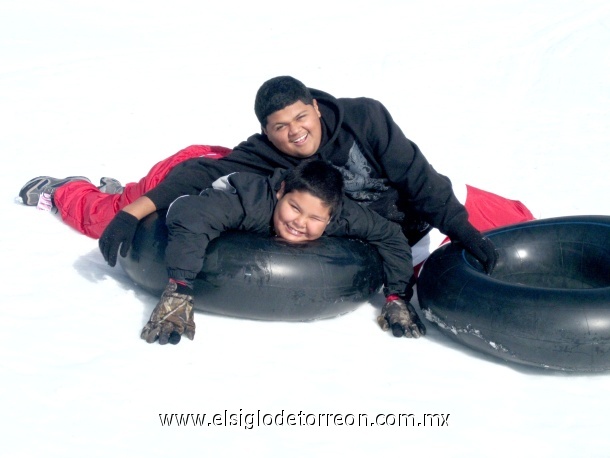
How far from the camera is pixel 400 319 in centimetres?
381

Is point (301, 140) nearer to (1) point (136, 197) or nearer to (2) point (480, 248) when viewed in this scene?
(2) point (480, 248)

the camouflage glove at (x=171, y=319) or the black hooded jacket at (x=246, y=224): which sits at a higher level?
the black hooded jacket at (x=246, y=224)

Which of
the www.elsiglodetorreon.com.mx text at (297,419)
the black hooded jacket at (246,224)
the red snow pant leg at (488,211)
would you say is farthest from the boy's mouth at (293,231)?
the red snow pant leg at (488,211)

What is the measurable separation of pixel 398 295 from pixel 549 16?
772 centimetres

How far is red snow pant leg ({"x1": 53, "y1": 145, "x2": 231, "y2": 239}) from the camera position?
4.73 metres

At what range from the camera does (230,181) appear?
12.5 feet

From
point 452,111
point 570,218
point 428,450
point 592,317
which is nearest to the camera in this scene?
point 428,450

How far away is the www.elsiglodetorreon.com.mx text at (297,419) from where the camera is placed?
9.71 ft

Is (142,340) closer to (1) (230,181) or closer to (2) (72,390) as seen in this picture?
(2) (72,390)

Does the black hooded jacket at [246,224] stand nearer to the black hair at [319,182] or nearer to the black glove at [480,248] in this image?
the black hair at [319,182]

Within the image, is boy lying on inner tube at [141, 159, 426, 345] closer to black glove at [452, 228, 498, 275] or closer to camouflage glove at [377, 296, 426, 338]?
camouflage glove at [377, 296, 426, 338]

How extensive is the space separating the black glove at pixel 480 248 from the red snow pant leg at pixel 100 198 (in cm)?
157

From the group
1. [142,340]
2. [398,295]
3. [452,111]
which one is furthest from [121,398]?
[452,111]

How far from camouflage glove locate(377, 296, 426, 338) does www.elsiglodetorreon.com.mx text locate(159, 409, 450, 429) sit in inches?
27.8
